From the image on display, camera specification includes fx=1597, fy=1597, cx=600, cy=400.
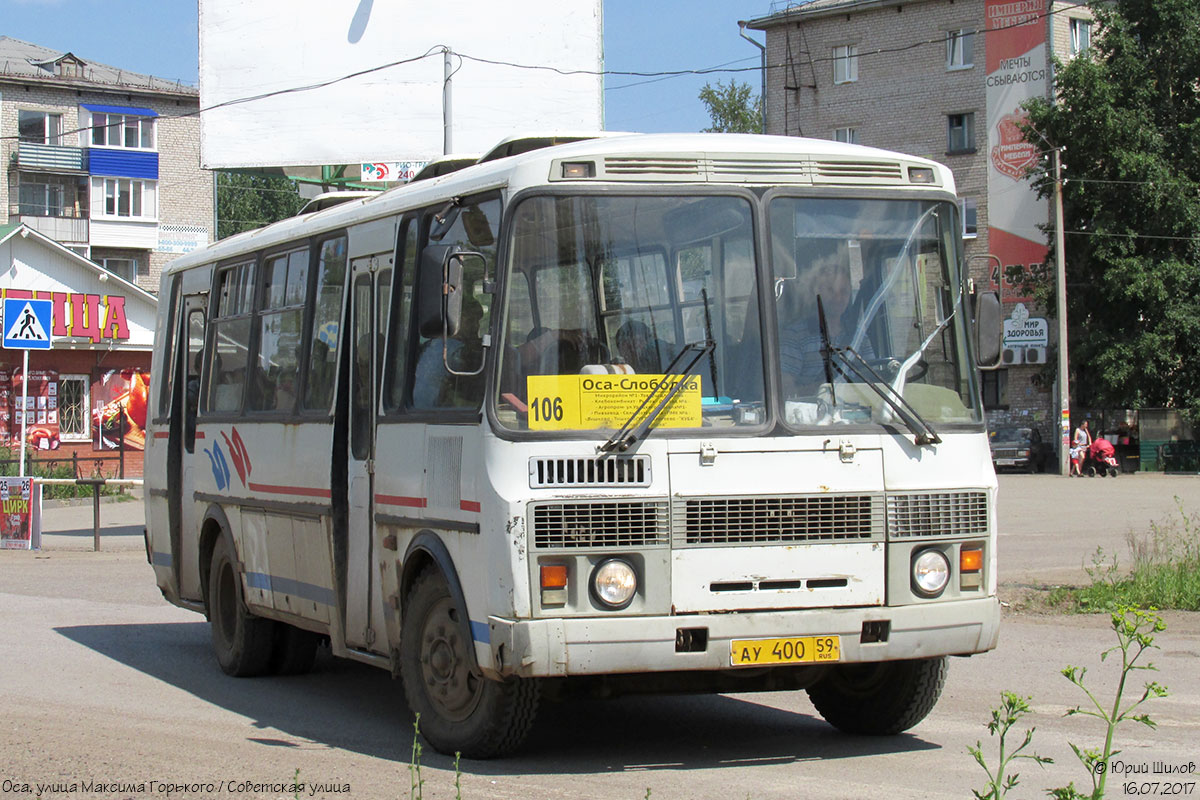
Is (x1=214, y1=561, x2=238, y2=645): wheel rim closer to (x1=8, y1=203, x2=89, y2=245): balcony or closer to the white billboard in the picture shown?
the white billboard

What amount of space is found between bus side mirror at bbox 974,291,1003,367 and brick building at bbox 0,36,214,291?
219 ft

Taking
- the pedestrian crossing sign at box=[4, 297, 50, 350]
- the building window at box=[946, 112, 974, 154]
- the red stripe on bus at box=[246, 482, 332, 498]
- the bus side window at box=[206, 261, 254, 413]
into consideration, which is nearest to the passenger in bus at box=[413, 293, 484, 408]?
the red stripe on bus at box=[246, 482, 332, 498]

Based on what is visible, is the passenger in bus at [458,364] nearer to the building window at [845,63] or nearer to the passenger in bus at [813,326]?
the passenger in bus at [813,326]

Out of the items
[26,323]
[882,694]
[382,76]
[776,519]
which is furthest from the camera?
[382,76]

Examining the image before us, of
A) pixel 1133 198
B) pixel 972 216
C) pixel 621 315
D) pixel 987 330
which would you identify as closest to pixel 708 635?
pixel 621 315

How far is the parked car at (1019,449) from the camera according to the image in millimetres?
50750

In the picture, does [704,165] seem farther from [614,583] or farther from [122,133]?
[122,133]

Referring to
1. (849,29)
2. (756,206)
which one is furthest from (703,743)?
(849,29)

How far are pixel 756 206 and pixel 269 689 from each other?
496 centimetres

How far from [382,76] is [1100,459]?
2761cm

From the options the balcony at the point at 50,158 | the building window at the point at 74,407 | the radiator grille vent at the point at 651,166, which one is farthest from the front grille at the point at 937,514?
the balcony at the point at 50,158

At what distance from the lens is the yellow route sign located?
7039 mm

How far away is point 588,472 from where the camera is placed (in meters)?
6.99

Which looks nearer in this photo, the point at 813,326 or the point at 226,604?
the point at 813,326
